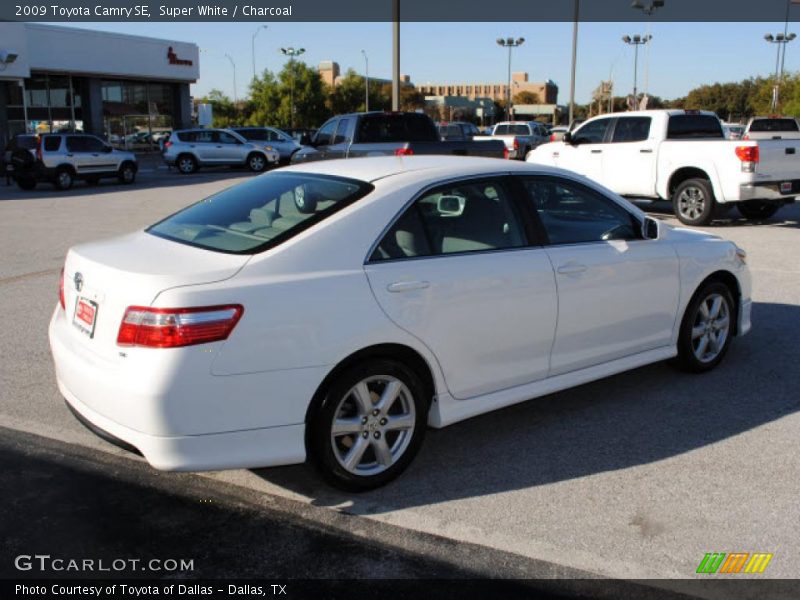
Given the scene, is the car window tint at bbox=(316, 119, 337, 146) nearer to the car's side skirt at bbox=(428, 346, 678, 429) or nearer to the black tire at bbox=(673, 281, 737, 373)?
the black tire at bbox=(673, 281, 737, 373)

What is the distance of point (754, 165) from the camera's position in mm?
12500

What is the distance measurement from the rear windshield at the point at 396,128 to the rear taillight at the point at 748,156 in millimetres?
6513

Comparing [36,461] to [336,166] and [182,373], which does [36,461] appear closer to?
[182,373]

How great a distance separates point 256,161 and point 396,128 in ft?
55.2

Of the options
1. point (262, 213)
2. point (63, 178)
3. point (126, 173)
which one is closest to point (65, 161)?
point (63, 178)

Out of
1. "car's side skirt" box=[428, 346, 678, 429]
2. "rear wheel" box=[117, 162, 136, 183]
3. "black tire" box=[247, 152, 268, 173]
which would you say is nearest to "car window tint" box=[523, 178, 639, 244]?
"car's side skirt" box=[428, 346, 678, 429]

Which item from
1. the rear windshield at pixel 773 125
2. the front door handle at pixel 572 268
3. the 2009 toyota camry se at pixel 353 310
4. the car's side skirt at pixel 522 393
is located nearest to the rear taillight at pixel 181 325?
the 2009 toyota camry se at pixel 353 310

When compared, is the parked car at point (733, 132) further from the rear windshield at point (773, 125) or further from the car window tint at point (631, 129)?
the car window tint at point (631, 129)

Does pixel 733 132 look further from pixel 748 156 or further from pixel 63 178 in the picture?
pixel 63 178

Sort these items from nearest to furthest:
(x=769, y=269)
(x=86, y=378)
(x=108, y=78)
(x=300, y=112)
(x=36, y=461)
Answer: (x=86, y=378) → (x=36, y=461) → (x=769, y=269) → (x=108, y=78) → (x=300, y=112)

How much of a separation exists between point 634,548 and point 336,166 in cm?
265

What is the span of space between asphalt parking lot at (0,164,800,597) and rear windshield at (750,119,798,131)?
2350cm

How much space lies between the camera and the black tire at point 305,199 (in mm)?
3998

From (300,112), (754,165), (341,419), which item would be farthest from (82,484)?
(300,112)
